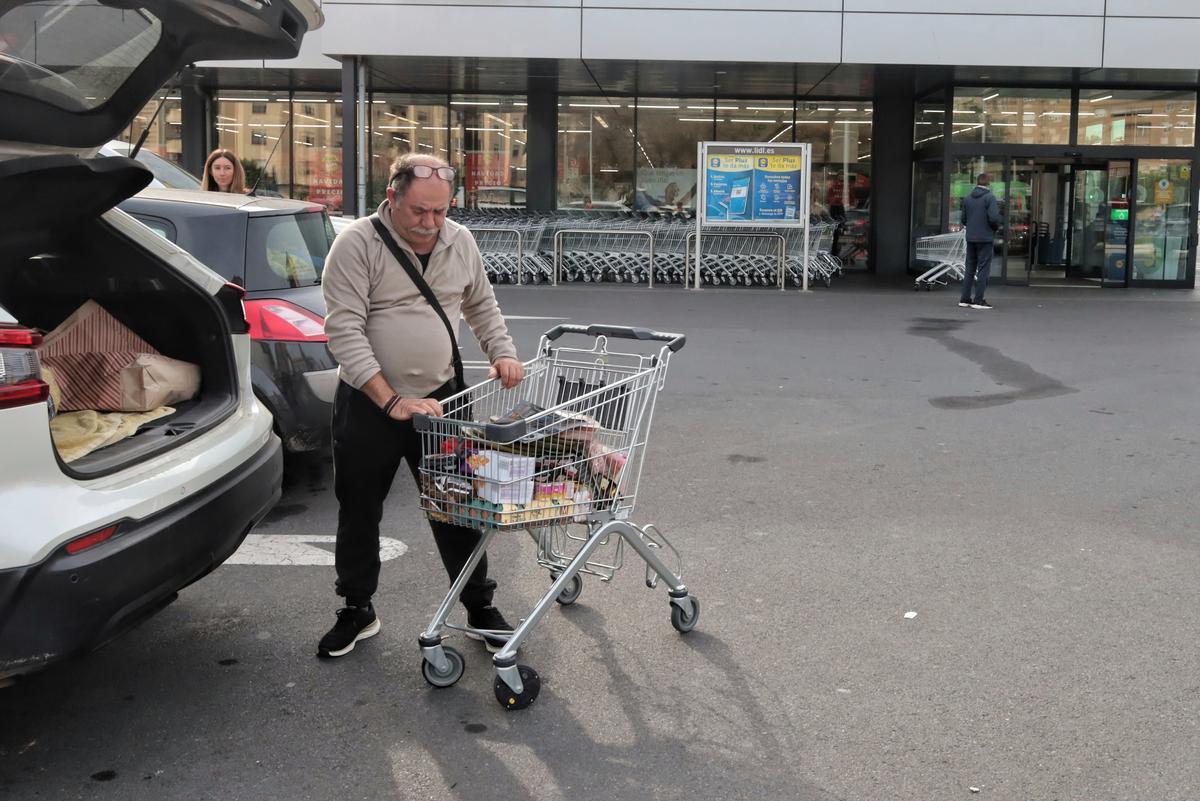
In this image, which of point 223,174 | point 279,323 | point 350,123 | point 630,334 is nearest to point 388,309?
point 630,334

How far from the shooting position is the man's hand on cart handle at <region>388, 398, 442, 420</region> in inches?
155

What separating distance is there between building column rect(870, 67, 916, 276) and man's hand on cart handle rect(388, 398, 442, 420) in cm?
2029

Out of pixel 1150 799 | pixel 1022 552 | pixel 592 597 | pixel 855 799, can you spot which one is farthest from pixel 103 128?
pixel 1022 552

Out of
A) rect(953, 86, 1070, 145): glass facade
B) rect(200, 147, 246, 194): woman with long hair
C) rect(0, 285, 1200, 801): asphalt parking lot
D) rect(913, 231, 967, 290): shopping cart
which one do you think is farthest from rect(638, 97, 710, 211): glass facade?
rect(0, 285, 1200, 801): asphalt parking lot

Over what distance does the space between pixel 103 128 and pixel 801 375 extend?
7669 millimetres

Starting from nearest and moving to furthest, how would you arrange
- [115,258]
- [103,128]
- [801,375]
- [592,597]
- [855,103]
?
[103,128] < [115,258] < [592,597] < [801,375] < [855,103]

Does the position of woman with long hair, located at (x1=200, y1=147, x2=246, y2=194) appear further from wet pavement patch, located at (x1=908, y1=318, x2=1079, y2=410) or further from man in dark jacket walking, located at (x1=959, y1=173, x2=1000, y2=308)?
man in dark jacket walking, located at (x1=959, y1=173, x2=1000, y2=308)

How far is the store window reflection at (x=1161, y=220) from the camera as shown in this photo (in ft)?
66.6

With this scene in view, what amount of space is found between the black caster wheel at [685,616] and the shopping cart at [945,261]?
16100 mm

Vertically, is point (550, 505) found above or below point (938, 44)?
below

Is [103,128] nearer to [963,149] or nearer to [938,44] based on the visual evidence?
[938,44]

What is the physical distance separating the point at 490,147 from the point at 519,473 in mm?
20894

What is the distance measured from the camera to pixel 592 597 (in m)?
5.00

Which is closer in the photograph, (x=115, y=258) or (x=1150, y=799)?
(x=1150, y=799)
